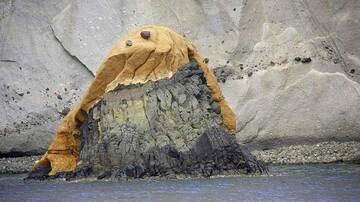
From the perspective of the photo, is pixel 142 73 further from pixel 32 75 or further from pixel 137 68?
pixel 32 75

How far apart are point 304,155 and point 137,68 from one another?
9420 millimetres

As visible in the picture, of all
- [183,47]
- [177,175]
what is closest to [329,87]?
[183,47]

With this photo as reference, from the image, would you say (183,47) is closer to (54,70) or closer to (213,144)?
(213,144)

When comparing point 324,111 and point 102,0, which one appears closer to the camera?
point 324,111

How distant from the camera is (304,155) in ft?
Result: 156

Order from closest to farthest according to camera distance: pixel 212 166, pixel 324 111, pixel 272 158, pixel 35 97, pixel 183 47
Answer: pixel 212 166 → pixel 183 47 → pixel 272 158 → pixel 324 111 → pixel 35 97

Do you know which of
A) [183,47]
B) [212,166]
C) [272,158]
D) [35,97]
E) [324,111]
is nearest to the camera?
[212,166]

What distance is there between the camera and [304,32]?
54.6 meters

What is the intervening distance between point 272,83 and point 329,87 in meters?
3.02

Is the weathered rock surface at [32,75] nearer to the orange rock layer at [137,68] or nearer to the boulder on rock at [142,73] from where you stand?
the orange rock layer at [137,68]

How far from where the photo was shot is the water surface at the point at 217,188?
3275cm

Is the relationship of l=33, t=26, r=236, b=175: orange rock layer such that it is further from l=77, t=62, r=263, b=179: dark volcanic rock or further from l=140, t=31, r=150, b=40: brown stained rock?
l=77, t=62, r=263, b=179: dark volcanic rock

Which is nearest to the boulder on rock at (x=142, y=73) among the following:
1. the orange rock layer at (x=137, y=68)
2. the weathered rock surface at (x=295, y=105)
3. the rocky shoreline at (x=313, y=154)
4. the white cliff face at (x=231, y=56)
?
the orange rock layer at (x=137, y=68)

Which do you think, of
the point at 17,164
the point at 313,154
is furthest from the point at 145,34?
the point at 17,164
